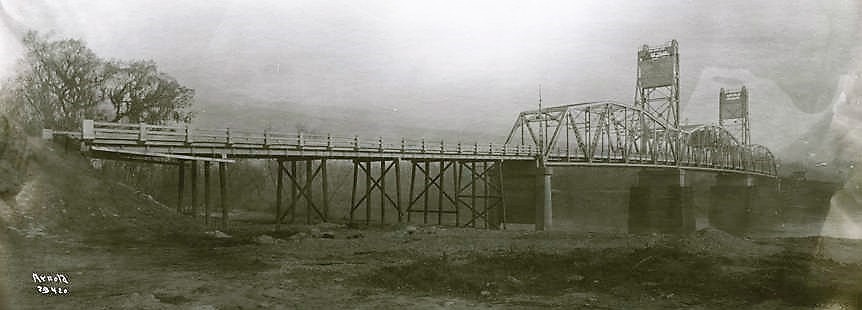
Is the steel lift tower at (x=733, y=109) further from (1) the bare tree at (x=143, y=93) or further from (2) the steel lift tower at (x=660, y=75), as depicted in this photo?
(1) the bare tree at (x=143, y=93)

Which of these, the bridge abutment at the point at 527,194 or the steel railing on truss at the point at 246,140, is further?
the bridge abutment at the point at 527,194

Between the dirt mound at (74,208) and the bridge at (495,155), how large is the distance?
110 centimetres

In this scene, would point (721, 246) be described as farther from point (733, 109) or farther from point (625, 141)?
point (733, 109)

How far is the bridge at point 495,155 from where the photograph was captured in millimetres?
19844

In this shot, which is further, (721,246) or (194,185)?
(194,185)

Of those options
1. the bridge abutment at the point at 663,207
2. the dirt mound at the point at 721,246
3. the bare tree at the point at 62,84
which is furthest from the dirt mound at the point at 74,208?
the bridge abutment at the point at 663,207

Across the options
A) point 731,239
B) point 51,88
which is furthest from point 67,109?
point 731,239

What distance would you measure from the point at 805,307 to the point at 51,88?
31974 millimetres

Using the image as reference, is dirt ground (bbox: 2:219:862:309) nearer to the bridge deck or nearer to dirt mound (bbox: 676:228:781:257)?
dirt mound (bbox: 676:228:781:257)

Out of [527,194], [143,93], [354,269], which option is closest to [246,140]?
[354,269]

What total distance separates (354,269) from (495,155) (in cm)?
2296

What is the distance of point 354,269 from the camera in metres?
13.4

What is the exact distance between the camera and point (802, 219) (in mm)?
54812

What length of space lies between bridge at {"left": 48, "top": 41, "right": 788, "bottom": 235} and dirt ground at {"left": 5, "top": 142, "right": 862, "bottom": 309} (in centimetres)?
227
